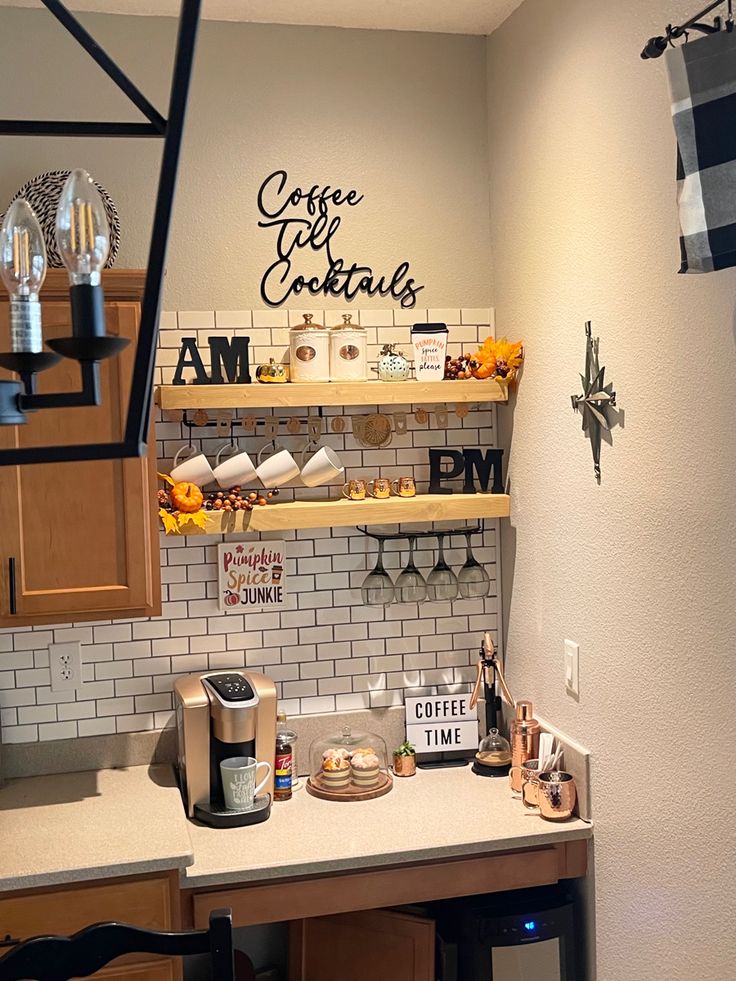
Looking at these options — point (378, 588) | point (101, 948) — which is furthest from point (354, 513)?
point (101, 948)

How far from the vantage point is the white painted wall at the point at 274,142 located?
9.07 ft

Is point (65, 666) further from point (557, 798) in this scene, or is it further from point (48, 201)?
point (557, 798)

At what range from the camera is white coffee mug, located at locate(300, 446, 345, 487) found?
9.23 feet

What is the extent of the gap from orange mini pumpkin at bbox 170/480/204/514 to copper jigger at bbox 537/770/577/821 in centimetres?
109

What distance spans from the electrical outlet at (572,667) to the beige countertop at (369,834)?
319 mm

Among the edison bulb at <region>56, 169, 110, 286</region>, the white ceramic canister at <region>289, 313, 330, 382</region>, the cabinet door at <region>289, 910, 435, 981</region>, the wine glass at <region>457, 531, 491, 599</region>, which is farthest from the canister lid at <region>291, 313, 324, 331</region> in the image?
the edison bulb at <region>56, 169, 110, 286</region>

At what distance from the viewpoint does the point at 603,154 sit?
2.32 meters

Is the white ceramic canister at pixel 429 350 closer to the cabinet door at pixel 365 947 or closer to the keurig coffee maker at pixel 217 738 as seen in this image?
the keurig coffee maker at pixel 217 738

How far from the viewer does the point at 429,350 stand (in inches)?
113

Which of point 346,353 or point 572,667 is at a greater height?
point 346,353

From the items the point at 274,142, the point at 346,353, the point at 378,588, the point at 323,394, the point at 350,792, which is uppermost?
the point at 274,142

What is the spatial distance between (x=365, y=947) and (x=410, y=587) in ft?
3.04

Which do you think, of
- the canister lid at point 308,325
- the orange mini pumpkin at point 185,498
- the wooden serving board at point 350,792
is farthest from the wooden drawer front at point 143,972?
the canister lid at point 308,325

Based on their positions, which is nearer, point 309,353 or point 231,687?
point 231,687
